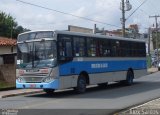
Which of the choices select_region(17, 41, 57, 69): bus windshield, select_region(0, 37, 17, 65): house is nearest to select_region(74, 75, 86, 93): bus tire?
select_region(17, 41, 57, 69): bus windshield

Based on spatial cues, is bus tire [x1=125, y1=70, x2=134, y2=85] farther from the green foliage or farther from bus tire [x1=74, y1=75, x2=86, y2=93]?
the green foliage

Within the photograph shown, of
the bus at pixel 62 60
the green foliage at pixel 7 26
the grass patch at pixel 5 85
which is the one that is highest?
the green foliage at pixel 7 26

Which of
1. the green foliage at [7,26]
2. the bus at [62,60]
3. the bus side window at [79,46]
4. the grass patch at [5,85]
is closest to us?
the bus at [62,60]

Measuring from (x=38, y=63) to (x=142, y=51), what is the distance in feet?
43.5

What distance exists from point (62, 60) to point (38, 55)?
1164mm

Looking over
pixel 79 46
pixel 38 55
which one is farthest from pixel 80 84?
pixel 38 55

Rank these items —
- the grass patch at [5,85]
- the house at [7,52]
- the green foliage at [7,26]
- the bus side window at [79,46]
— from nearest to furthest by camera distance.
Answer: the bus side window at [79,46], the grass patch at [5,85], the house at [7,52], the green foliage at [7,26]

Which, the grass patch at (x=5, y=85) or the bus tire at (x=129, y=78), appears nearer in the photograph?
the grass patch at (x=5, y=85)

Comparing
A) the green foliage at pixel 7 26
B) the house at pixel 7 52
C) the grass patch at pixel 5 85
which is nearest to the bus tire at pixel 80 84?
the grass patch at pixel 5 85

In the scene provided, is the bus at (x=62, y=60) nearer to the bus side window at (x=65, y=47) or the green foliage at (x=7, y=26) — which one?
the bus side window at (x=65, y=47)

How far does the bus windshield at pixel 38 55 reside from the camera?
20.2 m

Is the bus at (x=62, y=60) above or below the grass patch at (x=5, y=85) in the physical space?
above

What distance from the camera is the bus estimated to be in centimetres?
2023

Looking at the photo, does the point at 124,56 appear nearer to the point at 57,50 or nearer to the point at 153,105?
the point at 57,50
